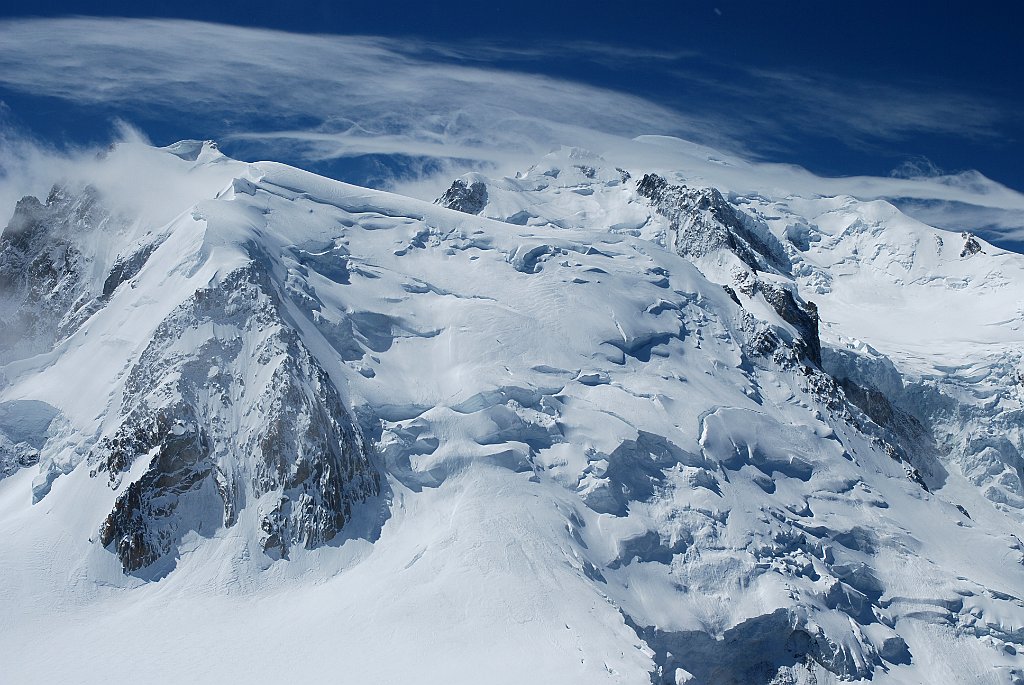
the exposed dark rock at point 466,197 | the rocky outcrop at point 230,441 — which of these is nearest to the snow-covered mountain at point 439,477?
the rocky outcrop at point 230,441

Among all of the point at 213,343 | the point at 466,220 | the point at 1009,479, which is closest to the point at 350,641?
the point at 213,343

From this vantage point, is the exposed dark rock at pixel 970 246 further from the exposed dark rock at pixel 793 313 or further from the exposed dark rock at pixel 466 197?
the exposed dark rock at pixel 466 197

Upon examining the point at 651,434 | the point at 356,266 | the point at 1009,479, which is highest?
the point at 356,266

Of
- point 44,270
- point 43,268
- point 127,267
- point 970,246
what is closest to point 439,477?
point 127,267

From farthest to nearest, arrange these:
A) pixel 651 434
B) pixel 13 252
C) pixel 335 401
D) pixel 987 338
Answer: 1. pixel 987 338
2. pixel 13 252
3. pixel 651 434
4. pixel 335 401

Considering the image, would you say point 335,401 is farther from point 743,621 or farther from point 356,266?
point 743,621

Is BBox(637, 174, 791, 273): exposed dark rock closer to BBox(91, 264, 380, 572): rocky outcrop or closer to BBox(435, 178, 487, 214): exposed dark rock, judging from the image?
BBox(435, 178, 487, 214): exposed dark rock

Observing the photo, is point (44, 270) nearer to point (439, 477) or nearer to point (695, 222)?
point (439, 477)
